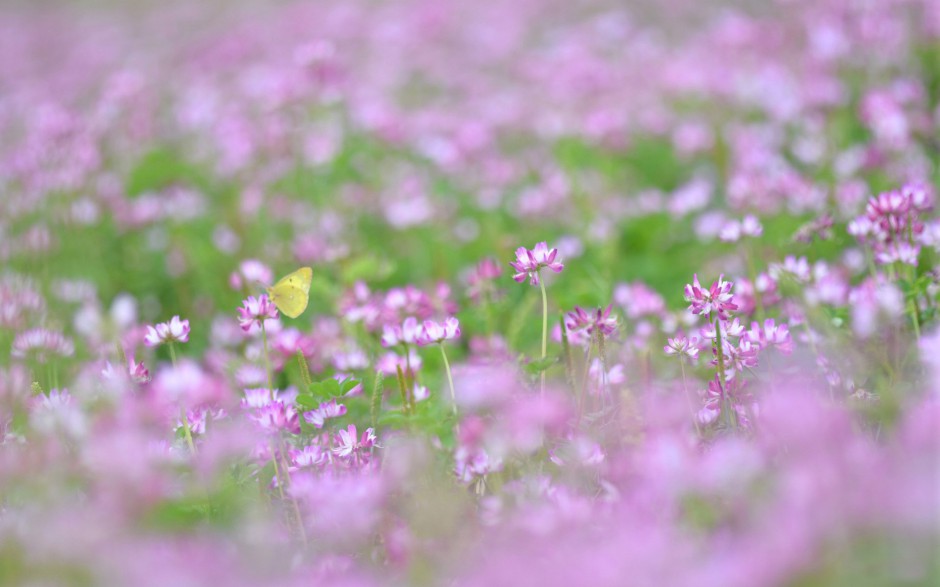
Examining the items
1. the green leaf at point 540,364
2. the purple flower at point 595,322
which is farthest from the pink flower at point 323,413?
the purple flower at point 595,322

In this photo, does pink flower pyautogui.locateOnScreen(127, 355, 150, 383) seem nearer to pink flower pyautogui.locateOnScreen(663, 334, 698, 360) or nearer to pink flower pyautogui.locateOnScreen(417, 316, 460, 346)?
pink flower pyautogui.locateOnScreen(417, 316, 460, 346)

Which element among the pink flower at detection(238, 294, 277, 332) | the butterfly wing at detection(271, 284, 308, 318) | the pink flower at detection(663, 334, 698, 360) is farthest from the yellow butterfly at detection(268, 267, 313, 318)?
the pink flower at detection(663, 334, 698, 360)


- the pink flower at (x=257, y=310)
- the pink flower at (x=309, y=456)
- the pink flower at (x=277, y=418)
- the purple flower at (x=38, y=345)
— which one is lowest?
the pink flower at (x=309, y=456)

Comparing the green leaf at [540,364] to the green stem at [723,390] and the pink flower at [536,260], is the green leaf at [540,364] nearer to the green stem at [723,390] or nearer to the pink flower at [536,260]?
the pink flower at [536,260]

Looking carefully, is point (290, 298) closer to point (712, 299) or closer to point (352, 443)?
point (352, 443)

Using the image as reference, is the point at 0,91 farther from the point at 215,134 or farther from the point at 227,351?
the point at 227,351

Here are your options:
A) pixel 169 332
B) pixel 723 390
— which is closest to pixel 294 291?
pixel 169 332
